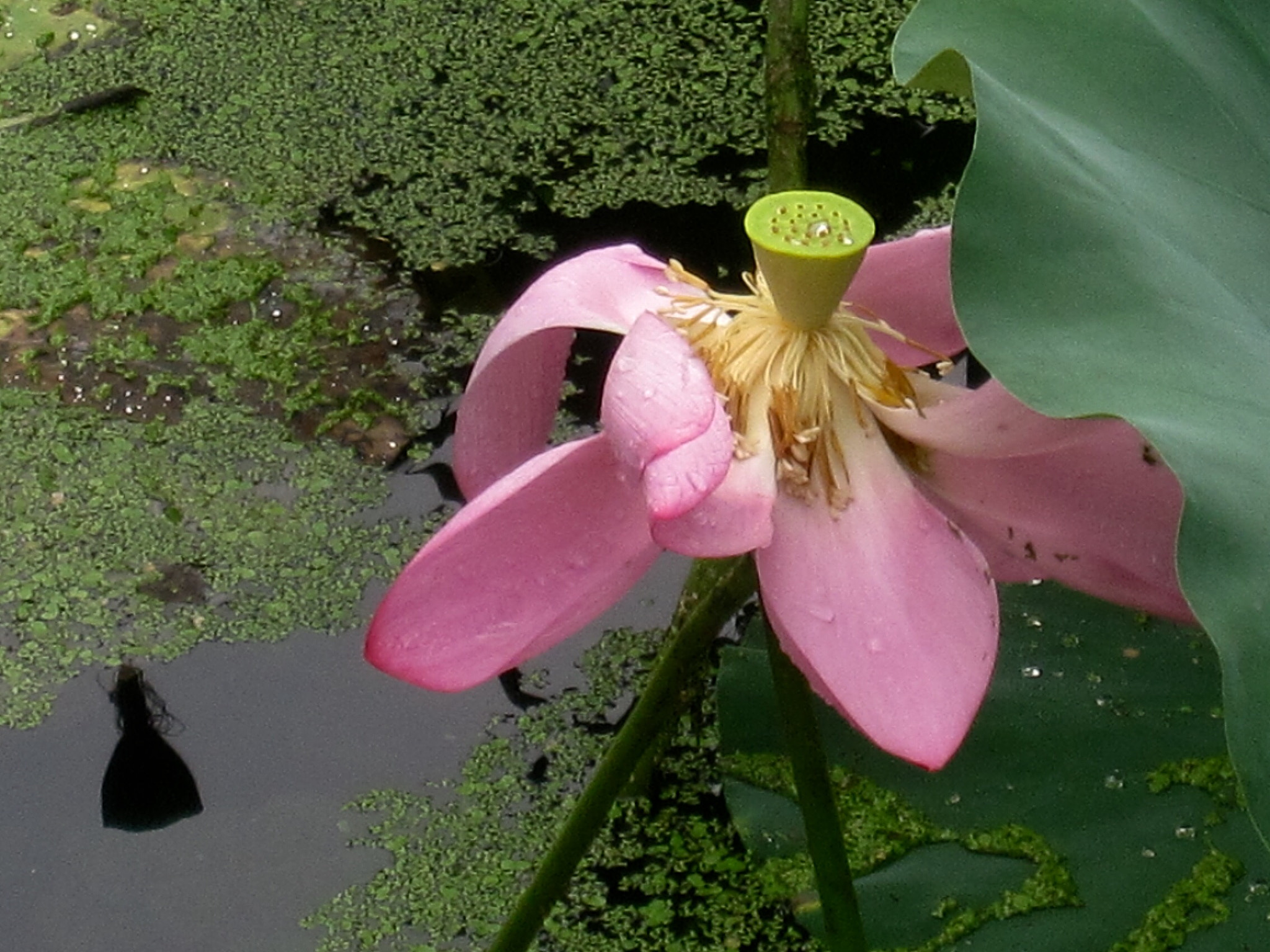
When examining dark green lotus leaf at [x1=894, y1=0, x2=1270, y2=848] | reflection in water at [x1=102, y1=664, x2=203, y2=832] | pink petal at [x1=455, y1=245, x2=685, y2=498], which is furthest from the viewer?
reflection in water at [x1=102, y1=664, x2=203, y2=832]

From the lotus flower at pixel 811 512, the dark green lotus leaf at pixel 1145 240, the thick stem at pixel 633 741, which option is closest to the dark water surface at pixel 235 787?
the thick stem at pixel 633 741

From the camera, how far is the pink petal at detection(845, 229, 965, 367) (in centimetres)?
58

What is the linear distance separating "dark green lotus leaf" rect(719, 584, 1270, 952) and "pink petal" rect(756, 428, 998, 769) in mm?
319

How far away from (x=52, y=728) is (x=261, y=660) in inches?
6.6

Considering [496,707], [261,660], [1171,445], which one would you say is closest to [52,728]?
[261,660]

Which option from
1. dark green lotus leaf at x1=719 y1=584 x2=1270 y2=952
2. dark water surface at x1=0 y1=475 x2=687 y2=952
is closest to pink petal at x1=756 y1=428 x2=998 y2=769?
dark green lotus leaf at x1=719 y1=584 x2=1270 y2=952

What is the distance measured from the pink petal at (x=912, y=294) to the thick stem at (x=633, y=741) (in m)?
0.11

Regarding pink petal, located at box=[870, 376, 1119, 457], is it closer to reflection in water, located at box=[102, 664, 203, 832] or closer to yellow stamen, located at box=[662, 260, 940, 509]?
yellow stamen, located at box=[662, 260, 940, 509]

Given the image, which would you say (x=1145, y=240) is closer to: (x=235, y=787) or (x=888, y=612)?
(x=888, y=612)

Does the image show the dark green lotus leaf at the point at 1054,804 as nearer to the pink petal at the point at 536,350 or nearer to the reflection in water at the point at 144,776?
the pink petal at the point at 536,350

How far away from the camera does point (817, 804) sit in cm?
61

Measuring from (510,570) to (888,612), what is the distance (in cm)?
12

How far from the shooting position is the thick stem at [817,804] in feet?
1.89

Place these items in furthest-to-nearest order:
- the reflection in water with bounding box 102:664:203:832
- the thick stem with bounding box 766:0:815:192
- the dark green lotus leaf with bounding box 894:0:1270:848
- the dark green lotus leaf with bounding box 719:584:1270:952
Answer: the reflection in water with bounding box 102:664:203:832 → the thick stem with bounding box 766:0:815:192 → the dark green lotus leaf with bounding box 719:584:1270:952 → the dark green lotus leaf with bounding box 894:0:1270:848
